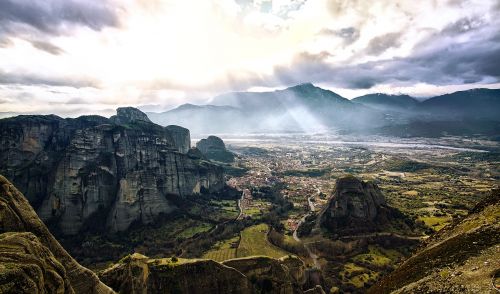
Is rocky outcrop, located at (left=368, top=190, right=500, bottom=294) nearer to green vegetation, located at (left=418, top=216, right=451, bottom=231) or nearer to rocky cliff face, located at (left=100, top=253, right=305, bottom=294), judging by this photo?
rocky cliff face, located at (left=100, top=253, right=305, bottom=294)

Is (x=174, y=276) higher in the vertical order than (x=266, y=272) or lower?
higher

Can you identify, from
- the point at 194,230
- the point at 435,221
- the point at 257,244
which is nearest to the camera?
the point at 257,244

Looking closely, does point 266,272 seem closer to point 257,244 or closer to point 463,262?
point 463,262

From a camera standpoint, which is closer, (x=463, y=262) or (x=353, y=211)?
(x=463, y=262)

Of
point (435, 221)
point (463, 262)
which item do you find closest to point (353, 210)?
point (435, 221)

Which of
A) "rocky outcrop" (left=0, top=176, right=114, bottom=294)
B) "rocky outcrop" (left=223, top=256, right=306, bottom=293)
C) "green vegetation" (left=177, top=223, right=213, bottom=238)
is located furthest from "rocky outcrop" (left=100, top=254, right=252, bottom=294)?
"green vegetation" (left=177, top=223, right=213, bottom=238)

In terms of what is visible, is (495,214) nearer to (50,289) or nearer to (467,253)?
(467,253)

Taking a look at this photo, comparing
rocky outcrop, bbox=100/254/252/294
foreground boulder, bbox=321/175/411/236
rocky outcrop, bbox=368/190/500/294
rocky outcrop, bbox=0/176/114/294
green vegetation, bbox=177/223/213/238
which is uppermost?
rocky outcrop, bbox=0/176/114/294
